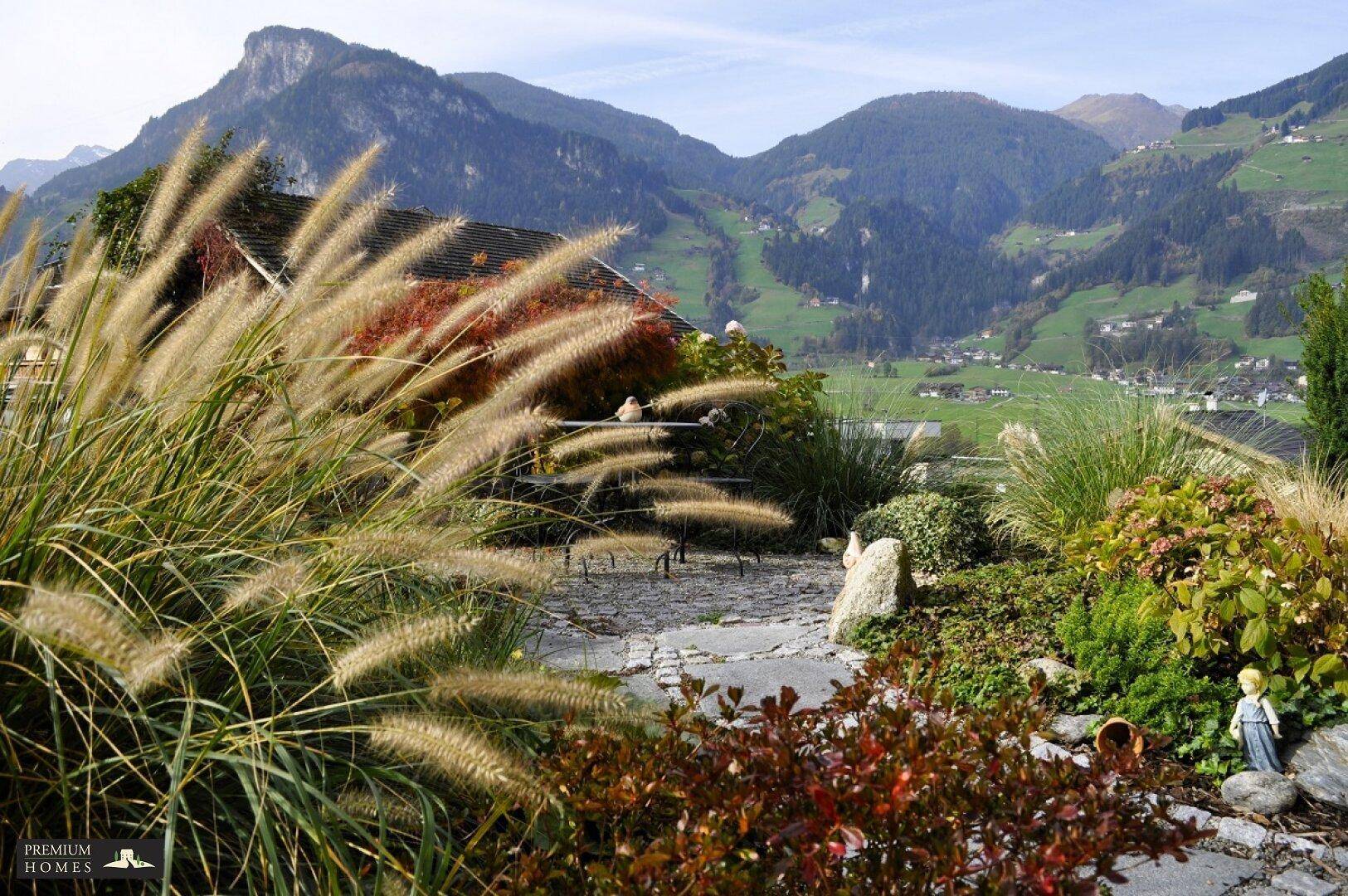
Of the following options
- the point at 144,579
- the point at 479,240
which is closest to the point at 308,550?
the point at 144,579

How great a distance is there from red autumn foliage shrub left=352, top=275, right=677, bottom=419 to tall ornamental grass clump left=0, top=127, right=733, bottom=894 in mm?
3312

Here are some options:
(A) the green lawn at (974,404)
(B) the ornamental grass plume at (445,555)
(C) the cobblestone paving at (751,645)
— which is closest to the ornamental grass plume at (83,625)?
(B) the ornamental grass plume at (445,555)

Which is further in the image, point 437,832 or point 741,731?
point 437,832

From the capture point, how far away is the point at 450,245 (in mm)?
9828

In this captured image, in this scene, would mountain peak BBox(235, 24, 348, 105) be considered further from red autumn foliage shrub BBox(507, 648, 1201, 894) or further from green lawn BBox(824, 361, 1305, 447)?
red autumn foliage shrub BBox(507, 648, 1201, 894)

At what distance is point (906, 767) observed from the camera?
125cm

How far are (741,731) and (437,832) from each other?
554 millimetres

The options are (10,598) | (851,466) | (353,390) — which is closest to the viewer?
(10,598)

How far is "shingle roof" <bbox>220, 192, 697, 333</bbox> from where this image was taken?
33.1 ft

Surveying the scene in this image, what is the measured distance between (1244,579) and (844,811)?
7.91 feet

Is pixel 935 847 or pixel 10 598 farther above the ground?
pixel 10 598

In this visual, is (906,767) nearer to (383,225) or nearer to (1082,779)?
(1082,779)

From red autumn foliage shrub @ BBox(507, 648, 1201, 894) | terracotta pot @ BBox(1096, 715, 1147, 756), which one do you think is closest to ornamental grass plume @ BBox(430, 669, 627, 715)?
red autumn foliage shrub @ BBox(507, 648, 1201, 894)

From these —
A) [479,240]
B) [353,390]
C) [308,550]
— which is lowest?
[308,550]
